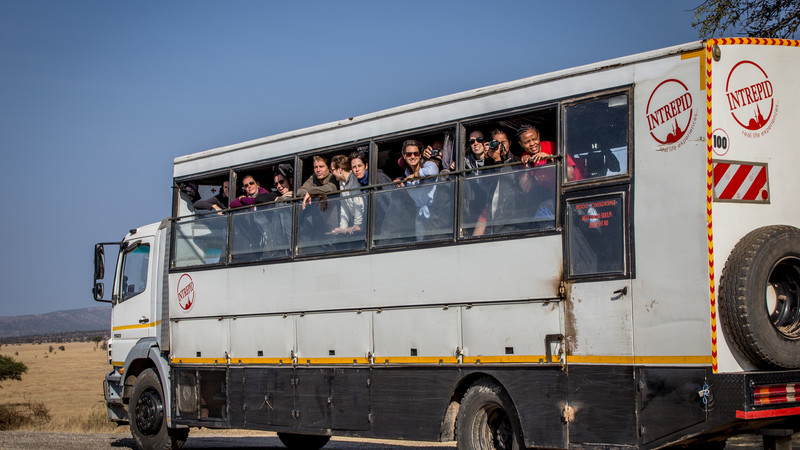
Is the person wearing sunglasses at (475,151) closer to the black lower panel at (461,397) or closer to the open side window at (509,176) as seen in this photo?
the open side window at (509,176)

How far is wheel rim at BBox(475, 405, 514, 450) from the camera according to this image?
952 cm

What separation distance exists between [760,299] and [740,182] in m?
1.01

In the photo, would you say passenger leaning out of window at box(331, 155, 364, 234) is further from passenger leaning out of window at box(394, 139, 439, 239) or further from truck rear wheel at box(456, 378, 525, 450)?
truck rear wheel at box(456, 378, 525, 450)

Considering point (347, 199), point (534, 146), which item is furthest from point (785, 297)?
point (347, 199)

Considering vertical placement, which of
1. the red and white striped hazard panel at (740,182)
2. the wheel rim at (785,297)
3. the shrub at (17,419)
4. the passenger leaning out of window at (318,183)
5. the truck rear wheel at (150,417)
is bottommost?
→ the shrub at (17,419)

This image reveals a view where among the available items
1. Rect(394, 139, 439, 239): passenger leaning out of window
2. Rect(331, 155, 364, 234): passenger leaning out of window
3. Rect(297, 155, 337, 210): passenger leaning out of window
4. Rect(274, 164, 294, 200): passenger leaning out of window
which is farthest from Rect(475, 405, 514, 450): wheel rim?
Rect(274, 164, 294, 200): passenger leaning out of window

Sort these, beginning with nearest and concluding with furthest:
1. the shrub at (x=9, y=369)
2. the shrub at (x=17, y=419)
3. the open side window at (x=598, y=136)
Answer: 1. the open side window at (x=598, y=136)
2. the shrub at (x=17, y=419)
3. the shrub at (x=9, y=369)

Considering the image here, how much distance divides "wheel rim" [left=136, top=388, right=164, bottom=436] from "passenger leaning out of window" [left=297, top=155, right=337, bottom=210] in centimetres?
423

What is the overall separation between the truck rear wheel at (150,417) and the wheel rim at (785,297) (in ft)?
28.8

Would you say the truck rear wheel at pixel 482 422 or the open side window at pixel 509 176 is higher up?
the open side window at pixel 509 176

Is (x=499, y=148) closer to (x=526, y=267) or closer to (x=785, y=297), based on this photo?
(x=526, y=267)

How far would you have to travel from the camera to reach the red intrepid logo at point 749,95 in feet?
26.5

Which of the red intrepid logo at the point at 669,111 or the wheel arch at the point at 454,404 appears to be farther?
the wheel arch at the point at 454,404

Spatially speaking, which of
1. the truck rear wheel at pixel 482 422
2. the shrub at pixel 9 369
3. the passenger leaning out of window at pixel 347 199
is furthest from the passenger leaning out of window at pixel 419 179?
the shrub at pixel 9 369
